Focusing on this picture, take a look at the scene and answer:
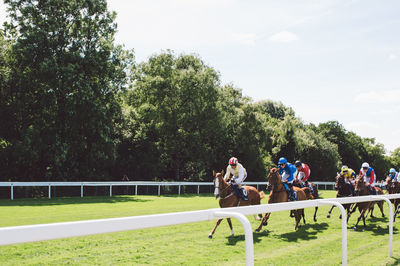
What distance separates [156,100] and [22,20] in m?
12.5

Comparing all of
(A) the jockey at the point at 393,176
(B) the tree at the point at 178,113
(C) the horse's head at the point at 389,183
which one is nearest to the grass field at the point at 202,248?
(C) the horse's head at the point at 389,183

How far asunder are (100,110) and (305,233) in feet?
52.4

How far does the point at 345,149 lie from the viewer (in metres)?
62.2

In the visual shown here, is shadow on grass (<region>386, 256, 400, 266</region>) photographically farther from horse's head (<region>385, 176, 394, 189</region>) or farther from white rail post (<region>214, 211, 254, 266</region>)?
horse's head (<region>385, 176, 394, 189</region>)

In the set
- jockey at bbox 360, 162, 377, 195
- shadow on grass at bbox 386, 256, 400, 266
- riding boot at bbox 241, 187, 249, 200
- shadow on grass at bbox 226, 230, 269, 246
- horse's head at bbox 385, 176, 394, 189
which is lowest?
shadow on grass at bbox 226, 230, 269, 246

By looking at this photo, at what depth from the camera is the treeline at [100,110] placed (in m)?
20.6

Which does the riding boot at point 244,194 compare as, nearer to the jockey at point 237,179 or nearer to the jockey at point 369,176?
the jockey at point 237,179

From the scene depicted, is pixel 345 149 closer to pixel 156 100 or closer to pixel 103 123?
pixel 156 100

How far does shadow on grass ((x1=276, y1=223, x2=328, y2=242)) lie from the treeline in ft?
49.4

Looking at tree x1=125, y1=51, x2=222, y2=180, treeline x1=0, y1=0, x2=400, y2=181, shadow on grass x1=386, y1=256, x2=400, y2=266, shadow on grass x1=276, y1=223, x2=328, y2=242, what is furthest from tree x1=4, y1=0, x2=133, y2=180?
shadow on grass x1=386, y1=256, x2=400, y2=266

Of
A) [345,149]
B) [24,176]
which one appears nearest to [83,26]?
[24,176]

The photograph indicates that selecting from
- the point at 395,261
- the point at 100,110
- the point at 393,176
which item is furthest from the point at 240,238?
the point at 100,110

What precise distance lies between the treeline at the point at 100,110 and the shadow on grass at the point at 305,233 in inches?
593

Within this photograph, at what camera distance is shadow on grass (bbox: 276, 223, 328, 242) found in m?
7.95
